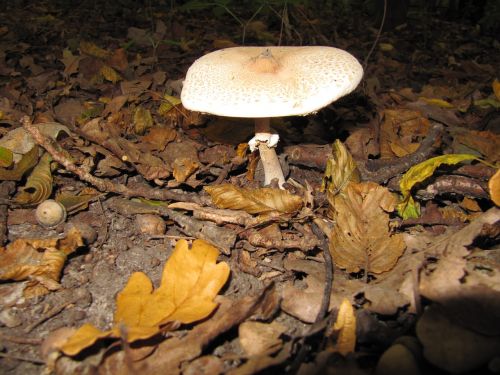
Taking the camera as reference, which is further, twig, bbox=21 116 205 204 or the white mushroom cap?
twig, bbox=21 116 205 204

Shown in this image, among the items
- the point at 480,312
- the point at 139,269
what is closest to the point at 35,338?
the point at 139,269

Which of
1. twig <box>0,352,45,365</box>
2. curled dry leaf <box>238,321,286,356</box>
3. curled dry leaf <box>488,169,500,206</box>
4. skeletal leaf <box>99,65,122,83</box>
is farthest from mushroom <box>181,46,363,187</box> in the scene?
skeletal leaf <box>99,65,122,83</box>

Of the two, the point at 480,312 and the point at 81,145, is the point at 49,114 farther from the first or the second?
the point at 480,312

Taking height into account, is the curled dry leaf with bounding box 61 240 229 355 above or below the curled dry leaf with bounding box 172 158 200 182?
below

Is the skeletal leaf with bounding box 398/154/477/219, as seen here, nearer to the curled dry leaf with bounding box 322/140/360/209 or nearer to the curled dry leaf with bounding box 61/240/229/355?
the curled dry leaf with bounding box 322/140/360/209

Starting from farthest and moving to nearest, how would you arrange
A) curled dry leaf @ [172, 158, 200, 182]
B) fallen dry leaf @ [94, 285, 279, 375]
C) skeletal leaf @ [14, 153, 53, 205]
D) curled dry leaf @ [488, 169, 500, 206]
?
curled dry leaf @ [172, 158, 200, 182] < skeletal leaf @ [14, 153, 53, 205] < curled dry leaf @ [488, 169, 500, 206] < fallen dry leaf @ [94, 285, 279, 375]

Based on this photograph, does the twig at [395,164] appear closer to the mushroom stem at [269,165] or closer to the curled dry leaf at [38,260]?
the mushroom stem at [269,165]

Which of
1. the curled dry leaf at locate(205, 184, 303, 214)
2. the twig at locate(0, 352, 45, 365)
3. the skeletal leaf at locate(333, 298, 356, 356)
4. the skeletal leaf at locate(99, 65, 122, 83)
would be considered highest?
the skeletal leaf at locate(99, 65, 122, 83)
